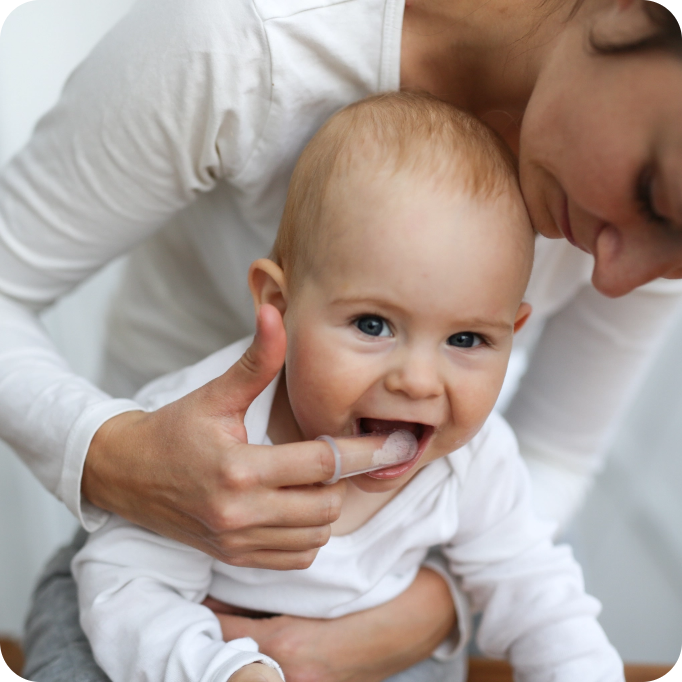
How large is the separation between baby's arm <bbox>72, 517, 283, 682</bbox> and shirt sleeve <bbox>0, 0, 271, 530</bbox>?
6 cm

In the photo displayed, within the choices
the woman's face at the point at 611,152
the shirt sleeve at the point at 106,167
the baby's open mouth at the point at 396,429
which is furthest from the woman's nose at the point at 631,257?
the shirt sleeve at the point at 106,167

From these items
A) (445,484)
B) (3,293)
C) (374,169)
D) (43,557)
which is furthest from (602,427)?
(43,557)

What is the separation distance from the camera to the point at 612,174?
64 centimetres

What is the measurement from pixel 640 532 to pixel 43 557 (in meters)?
1.50

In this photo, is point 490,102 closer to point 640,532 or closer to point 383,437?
point 383,437

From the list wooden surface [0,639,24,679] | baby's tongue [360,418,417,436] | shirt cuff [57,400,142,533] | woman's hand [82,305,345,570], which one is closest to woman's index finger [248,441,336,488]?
woman's hand [82,305,345,570]

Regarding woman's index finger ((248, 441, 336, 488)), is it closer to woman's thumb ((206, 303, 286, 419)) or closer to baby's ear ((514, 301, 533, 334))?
woman's thumb ((206, 303, 286, 419))

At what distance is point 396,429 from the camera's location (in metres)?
0.74

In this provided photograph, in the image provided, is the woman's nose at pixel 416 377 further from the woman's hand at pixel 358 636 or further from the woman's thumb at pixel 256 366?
the woman's hand at pixel 358 636

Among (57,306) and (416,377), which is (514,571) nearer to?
(416,377)

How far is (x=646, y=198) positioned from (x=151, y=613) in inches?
24.3

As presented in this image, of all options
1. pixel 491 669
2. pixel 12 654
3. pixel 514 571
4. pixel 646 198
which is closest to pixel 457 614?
pixel 514 571

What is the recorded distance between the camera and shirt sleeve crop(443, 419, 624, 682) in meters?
0.86

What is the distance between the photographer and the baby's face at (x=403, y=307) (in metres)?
0.69
